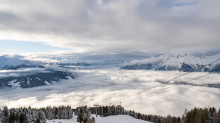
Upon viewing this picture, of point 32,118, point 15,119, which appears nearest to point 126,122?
point 32,118

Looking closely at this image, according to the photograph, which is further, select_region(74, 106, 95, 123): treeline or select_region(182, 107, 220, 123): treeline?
select_region(182, 107, 220, 123): treeline

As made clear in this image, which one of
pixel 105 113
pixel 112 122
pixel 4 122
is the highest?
pixel 112 122

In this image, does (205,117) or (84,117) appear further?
(84,117)

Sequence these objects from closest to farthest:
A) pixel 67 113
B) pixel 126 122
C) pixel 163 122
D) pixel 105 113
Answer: pixel 126 122 < pixel 67 113 < pixel 105 113 < pixel 163 122

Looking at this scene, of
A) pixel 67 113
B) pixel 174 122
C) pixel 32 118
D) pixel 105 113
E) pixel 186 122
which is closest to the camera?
pixel 186 122

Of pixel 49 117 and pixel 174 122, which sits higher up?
pixel 49 117

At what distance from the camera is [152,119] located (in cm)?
12650

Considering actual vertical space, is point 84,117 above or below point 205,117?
below

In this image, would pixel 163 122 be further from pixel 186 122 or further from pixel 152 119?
pixel 186 122

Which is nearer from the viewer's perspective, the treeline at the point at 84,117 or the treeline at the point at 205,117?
the treeline at the point at 84,117

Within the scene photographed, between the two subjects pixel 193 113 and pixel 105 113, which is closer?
pixel 193 113

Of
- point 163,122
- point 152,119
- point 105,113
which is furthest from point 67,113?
point 163,122

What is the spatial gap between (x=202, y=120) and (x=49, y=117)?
100924mm

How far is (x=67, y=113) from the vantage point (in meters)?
89.3
